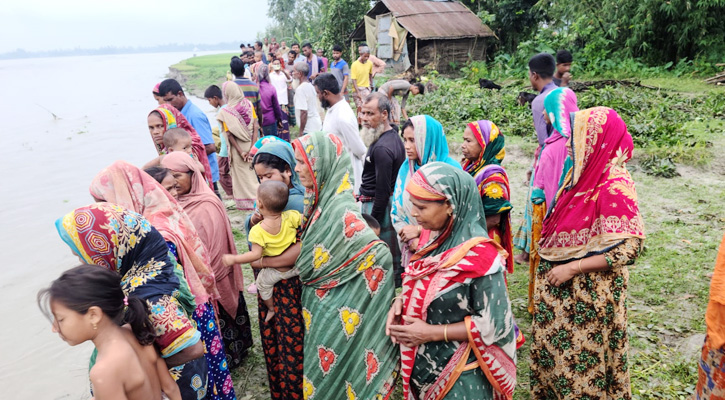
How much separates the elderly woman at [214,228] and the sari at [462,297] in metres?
1.63

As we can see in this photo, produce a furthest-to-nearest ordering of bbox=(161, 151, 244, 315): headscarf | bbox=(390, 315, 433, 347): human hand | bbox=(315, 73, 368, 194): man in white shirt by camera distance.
Answer: bbox=(315, 73, 368, 194): man in white shirt, bbox=(161, 151, 244, 315): headscarf, bbox=(390, 315, 433, 347): human hand

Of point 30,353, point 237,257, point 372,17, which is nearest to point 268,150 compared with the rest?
point 237,257

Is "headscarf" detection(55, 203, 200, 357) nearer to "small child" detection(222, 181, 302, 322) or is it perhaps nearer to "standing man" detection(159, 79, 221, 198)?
"small child" detection(222, 181, 302, 322)

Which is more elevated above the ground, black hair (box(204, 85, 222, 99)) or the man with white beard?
black hair (box(204, 85, 222, 99))

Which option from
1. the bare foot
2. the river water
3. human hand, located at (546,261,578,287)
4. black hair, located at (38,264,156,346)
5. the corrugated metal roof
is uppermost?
the corrugated metal roof

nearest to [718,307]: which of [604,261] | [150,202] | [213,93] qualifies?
[604,261]

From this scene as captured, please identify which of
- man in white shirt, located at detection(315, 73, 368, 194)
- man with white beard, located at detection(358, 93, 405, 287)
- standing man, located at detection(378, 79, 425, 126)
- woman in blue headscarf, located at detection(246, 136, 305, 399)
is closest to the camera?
woman in blue headscarf, located at detection(246, 136, 305, 399)

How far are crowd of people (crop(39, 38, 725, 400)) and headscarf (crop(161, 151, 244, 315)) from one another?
0.01 meters

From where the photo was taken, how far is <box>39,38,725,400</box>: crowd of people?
1.89 m

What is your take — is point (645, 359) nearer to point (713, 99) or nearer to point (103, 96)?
point (713, 99)

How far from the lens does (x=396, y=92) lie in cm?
955

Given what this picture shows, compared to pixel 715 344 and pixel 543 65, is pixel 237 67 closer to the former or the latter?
pixel 543 65

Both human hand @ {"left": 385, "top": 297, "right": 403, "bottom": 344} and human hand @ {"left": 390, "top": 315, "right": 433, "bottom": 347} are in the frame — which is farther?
human hand @ {"left": 385, "top": 297, "right": 403, "bottom": 344}

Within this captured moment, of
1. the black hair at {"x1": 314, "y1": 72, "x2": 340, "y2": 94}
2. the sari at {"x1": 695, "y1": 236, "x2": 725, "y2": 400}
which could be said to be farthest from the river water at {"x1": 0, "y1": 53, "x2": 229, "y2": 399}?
the sari at {"x1": 695, "y1": 236, "x2": 725, "y2": 400}
